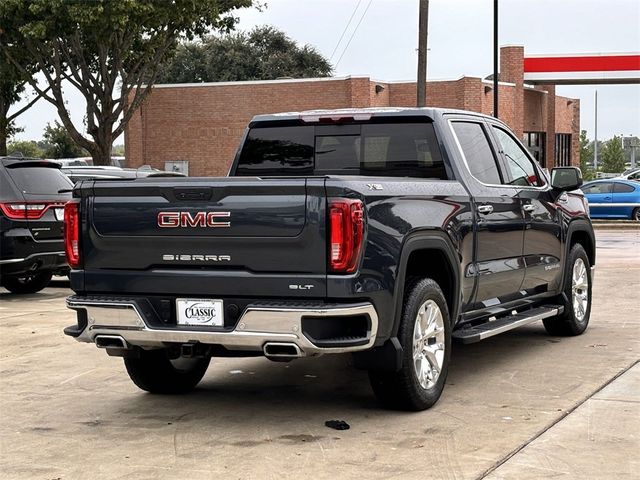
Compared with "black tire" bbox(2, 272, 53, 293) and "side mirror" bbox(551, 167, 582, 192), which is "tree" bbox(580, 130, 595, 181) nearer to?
"black tire" bbox(2, 272, 53, 293)

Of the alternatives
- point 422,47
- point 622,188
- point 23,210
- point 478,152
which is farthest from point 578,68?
point 478,152

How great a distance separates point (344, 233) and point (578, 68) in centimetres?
4135

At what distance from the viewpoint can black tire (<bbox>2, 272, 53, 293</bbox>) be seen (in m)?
14.3

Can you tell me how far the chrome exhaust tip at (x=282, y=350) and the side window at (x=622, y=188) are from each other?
2777cm

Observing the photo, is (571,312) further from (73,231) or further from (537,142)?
(537,142)

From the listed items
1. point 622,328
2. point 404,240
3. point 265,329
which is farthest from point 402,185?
point 622,328

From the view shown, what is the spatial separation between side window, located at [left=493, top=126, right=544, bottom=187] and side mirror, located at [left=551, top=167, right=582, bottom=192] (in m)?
0.13

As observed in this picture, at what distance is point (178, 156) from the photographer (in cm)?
4347

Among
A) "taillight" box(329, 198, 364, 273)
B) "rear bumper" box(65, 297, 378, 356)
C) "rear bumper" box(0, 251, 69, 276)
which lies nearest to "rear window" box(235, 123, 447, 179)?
"taillight" box(329, 198, 364, 273)

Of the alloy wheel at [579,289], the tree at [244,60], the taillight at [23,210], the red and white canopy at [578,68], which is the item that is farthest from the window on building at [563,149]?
the alloy wheel at [579,289]

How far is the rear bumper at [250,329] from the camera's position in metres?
6.04

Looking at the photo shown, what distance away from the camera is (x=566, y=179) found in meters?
9.31

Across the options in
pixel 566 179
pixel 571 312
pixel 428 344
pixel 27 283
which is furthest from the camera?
pixel 27 283

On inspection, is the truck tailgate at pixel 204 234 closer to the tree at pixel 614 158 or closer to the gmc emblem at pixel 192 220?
the gmc emblem at pixel 192 220
